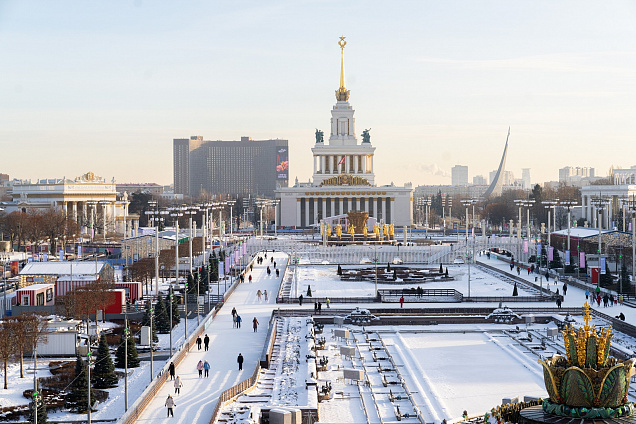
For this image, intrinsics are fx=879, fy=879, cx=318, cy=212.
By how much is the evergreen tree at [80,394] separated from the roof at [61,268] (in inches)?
852

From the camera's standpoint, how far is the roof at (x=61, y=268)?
4712 centimetres

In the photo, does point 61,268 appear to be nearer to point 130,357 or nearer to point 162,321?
point 162,321

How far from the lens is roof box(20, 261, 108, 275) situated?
4712 cm

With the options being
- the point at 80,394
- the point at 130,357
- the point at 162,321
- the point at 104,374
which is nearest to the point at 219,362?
the point at 130,357

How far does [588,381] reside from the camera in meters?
13.1

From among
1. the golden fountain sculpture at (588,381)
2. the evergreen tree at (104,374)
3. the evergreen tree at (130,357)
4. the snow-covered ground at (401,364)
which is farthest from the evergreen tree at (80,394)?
the golden fountain sculpture at (588,381)

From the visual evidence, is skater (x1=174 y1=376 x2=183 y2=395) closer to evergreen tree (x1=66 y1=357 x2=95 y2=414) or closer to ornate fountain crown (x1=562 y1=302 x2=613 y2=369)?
evergreen tree (x1=66 y1=357 x2=95 y2=414)

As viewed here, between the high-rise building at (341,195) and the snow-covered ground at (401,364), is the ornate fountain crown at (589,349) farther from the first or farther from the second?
the high-rise building at (341,195)

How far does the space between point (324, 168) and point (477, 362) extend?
303 ft

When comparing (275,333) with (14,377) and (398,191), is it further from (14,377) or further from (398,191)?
(398,191)

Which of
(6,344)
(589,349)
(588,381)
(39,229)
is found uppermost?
(39,229)

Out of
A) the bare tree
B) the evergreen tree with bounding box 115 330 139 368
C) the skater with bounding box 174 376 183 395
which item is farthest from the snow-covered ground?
the bare tree

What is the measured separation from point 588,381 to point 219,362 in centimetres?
1925

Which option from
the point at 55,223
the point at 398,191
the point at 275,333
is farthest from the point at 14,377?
the point at 398,191
